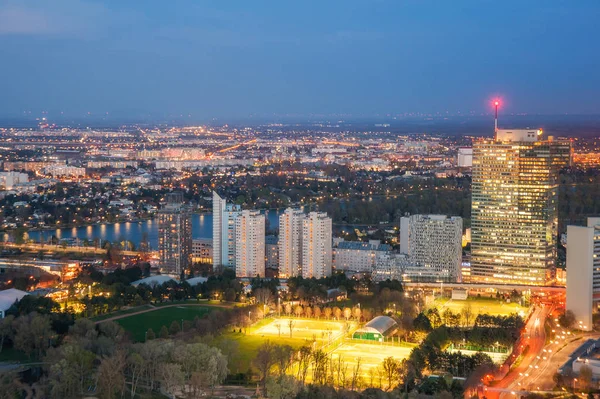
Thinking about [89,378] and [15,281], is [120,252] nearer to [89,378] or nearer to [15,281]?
[15,281]

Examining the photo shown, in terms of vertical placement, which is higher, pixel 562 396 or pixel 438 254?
pixel 438 254

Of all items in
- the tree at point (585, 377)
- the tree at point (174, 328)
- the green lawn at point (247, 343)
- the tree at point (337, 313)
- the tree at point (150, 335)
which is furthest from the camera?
the tree at point (337, 313)

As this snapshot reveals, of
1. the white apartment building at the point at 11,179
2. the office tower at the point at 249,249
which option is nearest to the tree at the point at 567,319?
the office tower at the point at 249,249

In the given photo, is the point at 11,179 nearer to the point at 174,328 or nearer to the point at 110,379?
the point at 174,328

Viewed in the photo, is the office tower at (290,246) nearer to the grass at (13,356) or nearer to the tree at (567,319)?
the tree at (567,319)

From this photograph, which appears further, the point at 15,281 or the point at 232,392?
the point at 15,281

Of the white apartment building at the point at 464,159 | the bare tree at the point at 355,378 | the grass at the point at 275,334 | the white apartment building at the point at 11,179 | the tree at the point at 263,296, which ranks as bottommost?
the bare tree at the point at 355,378

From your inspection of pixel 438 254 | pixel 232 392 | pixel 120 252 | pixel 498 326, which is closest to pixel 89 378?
pixel 232 392
